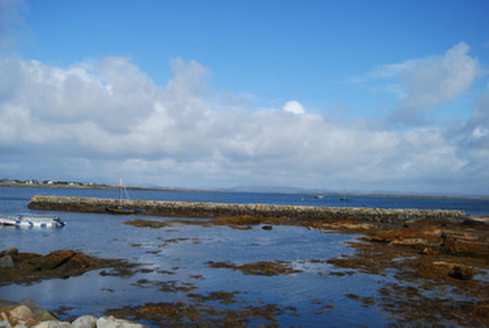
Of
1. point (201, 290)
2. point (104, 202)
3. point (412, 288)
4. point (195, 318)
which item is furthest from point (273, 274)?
point (104, 202)

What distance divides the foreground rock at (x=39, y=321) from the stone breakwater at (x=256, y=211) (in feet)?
153

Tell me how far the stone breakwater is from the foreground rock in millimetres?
46744

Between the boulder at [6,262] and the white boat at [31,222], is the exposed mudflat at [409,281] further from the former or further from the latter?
the white boat at [31,222]

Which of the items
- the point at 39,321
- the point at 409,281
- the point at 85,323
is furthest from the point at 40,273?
the point at 409,281

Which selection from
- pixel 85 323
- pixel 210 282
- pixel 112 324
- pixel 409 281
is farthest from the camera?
pixel 409 281

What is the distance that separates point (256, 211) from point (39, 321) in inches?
2066

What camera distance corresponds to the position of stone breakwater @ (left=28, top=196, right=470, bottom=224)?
190ft

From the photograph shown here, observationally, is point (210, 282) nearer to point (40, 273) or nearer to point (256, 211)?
point (40, 273)

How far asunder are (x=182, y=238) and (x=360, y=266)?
15842 millimetres

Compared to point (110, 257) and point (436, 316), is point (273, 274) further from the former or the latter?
point (110, 257)

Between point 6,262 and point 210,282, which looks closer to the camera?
point 210,282

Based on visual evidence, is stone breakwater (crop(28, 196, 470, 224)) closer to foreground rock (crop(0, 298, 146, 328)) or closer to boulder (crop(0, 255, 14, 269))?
boulder (crop(0, 255, 14, 269))

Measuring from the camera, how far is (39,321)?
9625mm

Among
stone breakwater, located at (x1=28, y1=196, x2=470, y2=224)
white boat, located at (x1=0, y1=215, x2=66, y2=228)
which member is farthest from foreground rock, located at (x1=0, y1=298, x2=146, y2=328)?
stone breakwater, located at (x1=28, y1=196, x2=470, y2=224)
